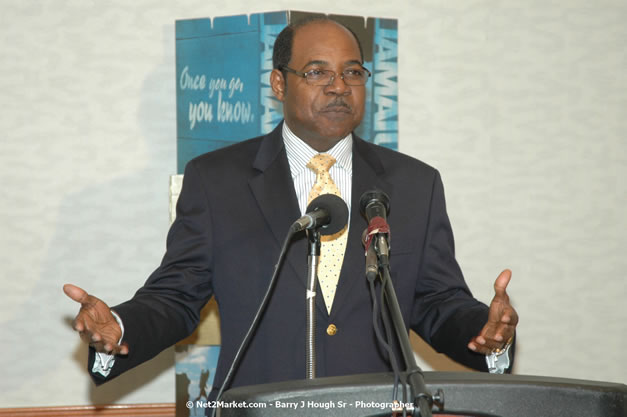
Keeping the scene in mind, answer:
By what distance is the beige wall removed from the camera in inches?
142

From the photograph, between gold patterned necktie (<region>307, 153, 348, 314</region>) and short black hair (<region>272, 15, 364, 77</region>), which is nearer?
gold patterned necktie (<region>307, 153, 348, 314</region>)

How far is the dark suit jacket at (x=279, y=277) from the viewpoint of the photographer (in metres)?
2.17

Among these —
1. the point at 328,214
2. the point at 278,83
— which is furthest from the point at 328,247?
the point at 328,214

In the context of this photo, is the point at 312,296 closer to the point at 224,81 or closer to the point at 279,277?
the point at 279,277

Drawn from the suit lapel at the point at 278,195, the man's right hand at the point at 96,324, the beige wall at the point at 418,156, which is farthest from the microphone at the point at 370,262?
the beige wall at the point at 418,156

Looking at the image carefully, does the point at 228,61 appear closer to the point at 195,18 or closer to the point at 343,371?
the point at 195,18

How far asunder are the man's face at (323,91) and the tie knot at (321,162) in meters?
0.04

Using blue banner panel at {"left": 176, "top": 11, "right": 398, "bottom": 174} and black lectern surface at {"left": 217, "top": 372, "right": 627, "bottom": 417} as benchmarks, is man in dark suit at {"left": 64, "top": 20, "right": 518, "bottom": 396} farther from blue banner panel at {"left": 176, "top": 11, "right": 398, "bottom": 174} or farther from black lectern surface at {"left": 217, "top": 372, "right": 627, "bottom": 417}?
blue banner panel at {"left": 176, "top": 11, "right": 398, "bottom": 174}

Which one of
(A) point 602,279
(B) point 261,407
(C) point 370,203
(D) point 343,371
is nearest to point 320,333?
(D) point 343,371

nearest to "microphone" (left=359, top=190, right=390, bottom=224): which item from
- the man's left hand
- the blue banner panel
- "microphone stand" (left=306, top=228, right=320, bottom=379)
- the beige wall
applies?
"microphone stand" (left=306, top=228, right=320, bottom=379)

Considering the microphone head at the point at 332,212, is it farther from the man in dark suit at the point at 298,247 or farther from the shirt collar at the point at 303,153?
the shirt collar at the point at 303,153

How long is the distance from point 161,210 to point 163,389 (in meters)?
0.93

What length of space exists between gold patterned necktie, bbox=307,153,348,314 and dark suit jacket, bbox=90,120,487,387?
42 millimetres

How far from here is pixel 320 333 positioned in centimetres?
215
